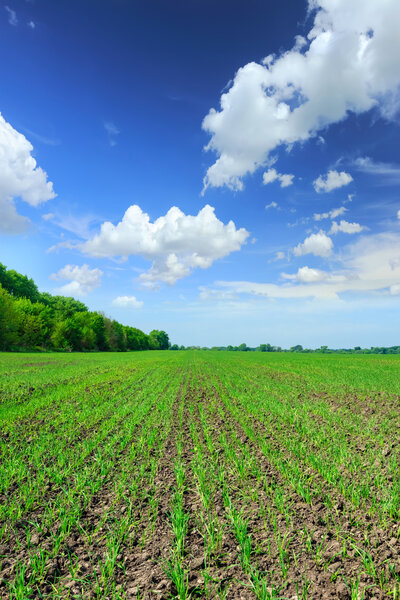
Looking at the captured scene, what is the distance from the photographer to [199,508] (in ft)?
17.0

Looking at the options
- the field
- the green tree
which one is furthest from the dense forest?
the field

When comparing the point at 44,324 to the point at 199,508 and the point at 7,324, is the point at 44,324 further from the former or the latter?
the point at 199,508

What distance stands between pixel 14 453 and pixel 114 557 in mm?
5268

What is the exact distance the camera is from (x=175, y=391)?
1759 cm

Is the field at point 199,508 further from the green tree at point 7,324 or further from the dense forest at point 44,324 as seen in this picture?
the dense forest at point 44,324

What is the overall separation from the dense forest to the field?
61557 millimetres

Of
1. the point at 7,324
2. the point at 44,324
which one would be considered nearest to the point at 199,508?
the point at 7,324

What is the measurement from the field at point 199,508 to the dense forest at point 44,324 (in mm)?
61557

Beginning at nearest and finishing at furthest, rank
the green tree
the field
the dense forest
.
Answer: the field → the green tree → the dense forest

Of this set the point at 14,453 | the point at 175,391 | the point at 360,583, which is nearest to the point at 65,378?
the point at 175,391

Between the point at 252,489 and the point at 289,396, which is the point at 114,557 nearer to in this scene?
the point at 252,489

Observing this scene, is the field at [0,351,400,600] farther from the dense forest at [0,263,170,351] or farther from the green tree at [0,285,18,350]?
the dense forest at [0,263,170,351]

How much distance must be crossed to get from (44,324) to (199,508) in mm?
78123

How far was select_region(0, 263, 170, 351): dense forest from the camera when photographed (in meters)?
63.2
